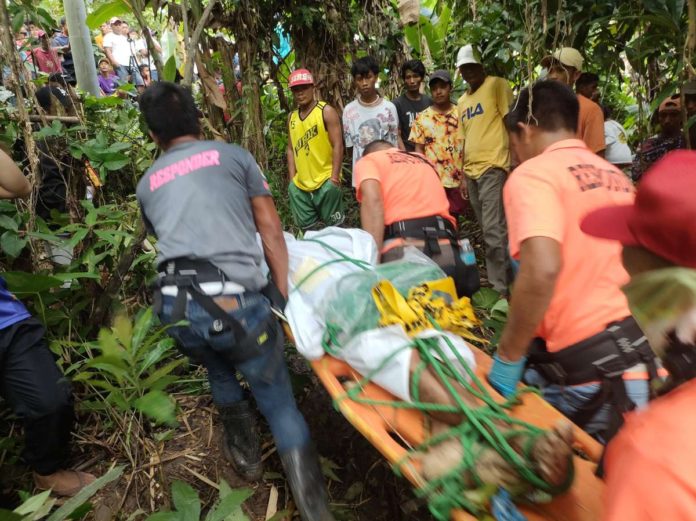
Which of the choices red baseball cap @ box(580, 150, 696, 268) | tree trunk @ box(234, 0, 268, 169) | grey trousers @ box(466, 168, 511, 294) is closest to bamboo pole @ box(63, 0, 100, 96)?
tree trunk @ box(234, 0, 268, 169)

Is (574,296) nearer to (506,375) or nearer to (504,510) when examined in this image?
(506,375)

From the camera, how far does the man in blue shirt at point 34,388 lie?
2.27 meters

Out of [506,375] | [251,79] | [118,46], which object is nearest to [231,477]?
[506,375]

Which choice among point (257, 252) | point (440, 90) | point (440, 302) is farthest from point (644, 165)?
point (257, 252)

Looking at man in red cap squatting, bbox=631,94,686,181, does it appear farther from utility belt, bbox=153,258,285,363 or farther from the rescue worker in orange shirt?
utility belt, bbox=153,258,285,363

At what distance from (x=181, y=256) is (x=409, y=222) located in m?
1.57

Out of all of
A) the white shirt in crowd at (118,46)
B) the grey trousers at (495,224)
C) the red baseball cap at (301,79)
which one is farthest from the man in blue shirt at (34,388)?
the white shirt in crowd at (118,46)

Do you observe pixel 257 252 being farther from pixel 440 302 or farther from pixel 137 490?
pixel 137 490

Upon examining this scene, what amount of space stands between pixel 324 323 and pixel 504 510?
123 cm

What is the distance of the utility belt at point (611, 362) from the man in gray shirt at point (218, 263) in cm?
120

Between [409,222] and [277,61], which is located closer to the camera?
[409,222]

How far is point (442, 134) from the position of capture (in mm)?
4586

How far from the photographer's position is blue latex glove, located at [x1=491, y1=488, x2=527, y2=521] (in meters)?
1.47

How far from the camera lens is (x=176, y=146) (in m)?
2.27
